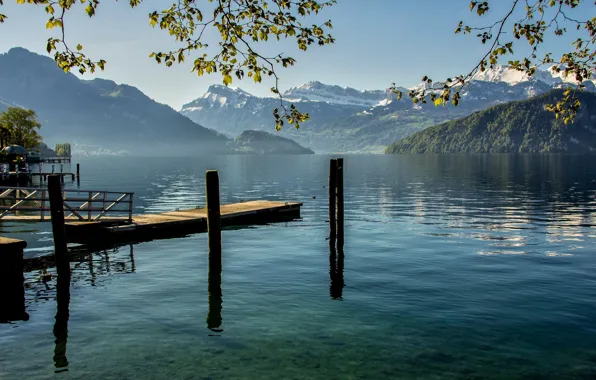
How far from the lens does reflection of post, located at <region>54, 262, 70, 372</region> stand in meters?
13.0

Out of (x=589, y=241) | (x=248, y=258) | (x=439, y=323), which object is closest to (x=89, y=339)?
(x=439, y=323)

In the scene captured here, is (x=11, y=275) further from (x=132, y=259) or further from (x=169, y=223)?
(x=169, y=223)

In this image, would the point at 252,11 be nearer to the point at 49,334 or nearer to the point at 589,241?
the point at 49,334

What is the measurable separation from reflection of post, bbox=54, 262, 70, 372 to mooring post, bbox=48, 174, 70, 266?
339 mm

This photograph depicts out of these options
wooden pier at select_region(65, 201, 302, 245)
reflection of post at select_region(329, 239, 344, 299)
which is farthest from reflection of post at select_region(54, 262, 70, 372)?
reflection of post at select_region(329, 239, 344, 299)

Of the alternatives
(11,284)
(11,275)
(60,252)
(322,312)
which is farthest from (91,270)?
(322,312)

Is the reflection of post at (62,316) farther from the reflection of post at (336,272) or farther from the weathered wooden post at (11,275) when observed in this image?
the reflection of post at (336,272)

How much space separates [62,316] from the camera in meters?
16.6

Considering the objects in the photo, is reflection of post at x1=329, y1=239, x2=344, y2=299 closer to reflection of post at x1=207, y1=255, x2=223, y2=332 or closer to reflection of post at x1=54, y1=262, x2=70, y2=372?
reflection of post at x1=207, y1=255, x2=223, y2=332

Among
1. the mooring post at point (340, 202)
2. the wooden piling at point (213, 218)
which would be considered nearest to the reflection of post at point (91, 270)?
Result: the wooden piling at point (213, 218)

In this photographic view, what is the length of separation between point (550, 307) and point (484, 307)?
7.43 feet

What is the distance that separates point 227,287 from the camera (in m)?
20.4

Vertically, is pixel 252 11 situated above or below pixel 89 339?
above

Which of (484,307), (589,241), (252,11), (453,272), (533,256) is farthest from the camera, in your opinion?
(589,241)
